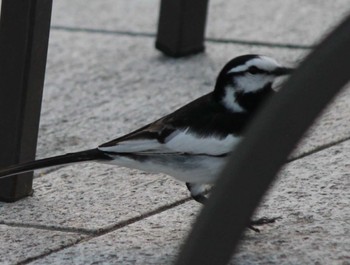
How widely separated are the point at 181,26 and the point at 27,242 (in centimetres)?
245

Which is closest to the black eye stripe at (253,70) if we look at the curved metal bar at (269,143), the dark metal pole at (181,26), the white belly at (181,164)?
the white belly at (181,164)

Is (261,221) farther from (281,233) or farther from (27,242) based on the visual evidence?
(27,242)

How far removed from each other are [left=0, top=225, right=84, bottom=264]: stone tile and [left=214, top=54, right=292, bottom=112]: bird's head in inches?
28.2

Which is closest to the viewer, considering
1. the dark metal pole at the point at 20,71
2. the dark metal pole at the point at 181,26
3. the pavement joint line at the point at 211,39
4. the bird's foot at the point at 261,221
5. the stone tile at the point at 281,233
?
the stone tile at the point at 281,233

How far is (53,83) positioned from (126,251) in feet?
7.73

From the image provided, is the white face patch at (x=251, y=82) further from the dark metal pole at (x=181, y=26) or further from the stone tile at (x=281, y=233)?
the dark metal pole at (x=181, y=26)

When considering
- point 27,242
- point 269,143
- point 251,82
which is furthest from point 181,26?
point 269,143

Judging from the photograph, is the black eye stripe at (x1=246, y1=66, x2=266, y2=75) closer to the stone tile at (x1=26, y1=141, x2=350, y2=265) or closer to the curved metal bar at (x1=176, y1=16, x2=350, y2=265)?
the stone tile at (x1=26, y1=141, x2=350, y2=265)

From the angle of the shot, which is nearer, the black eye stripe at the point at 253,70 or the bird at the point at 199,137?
the bird at the point at 199,137

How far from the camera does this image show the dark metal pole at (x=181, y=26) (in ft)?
20.2

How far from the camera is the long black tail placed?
3906 mm

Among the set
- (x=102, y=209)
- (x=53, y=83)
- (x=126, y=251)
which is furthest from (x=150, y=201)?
(x=53, y=83)

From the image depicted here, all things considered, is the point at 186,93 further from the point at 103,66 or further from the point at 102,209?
the point at 102,209

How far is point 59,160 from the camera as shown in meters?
3.91
